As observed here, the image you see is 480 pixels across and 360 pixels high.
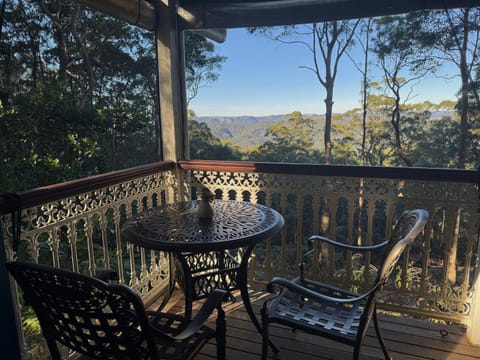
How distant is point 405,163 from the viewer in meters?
6.06

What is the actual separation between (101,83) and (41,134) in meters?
1.46

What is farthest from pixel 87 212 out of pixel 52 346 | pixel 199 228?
pixel 52 346

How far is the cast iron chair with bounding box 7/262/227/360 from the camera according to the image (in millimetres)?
1087

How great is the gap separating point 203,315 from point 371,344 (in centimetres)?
153

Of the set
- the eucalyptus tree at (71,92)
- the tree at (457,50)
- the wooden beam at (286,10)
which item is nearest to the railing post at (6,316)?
the wooden beam at (286,10)

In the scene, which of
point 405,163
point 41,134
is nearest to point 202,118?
point 41,134

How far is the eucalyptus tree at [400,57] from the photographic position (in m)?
5.30

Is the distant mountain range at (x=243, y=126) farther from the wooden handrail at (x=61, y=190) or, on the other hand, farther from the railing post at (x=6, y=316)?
the railing post at (x=6, y=316)

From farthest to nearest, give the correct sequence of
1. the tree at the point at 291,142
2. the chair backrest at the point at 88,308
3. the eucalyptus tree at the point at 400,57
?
the tree at the point at 291,142 → the eucalyptus tree at the point at 400,57 → the chair backrest at the point at 88,308

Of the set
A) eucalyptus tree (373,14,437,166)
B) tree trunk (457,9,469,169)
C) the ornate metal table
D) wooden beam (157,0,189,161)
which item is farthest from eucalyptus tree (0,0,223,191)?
tree trunk (457,9,469,169)

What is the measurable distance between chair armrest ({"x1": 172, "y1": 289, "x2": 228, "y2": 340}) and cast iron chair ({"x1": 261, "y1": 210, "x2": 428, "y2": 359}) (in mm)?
353

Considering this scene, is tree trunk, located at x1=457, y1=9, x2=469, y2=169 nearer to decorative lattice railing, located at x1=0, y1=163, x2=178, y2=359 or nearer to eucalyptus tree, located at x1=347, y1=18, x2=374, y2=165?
eucalyptus tree, located at x1=347, y1=18, x2=374, y2=165

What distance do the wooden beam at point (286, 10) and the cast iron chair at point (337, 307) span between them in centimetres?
168

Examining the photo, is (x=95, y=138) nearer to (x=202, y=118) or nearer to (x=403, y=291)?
(x=202, y=118)
